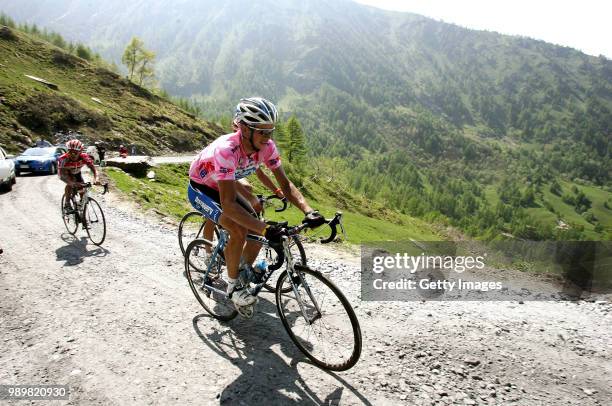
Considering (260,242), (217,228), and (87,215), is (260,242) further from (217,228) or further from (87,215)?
(87,215)

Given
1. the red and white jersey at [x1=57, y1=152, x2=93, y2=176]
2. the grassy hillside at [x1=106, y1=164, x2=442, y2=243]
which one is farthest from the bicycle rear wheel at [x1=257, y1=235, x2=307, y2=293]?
the grassy hillside at [x1=106, y1=164, x2=442, y2=243]

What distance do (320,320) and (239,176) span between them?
2909 mm

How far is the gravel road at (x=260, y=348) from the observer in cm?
528

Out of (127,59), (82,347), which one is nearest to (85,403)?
(82,347)

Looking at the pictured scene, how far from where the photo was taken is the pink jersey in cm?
555

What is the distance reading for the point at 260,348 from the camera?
6230mm

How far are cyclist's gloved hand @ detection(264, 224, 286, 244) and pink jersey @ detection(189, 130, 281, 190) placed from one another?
3.24 feet

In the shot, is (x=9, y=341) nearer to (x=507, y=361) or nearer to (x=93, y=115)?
(x=507, y=361)

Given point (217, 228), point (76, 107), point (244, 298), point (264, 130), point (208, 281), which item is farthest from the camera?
point (76, 107)

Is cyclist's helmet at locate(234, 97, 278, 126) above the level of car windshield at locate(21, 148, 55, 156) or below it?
above

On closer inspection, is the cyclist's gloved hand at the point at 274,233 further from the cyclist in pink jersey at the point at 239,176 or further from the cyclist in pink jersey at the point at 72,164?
the cyclist in pink jersey at the point at 72,164

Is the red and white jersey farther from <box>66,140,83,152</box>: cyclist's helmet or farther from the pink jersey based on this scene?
the pink jersey

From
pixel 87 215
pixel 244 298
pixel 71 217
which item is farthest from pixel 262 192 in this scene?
pixel 244 298

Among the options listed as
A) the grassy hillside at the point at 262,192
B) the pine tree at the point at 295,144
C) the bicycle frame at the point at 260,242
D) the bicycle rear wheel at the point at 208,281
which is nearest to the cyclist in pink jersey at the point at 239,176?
the bicycle frame at the point at 260,242
